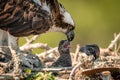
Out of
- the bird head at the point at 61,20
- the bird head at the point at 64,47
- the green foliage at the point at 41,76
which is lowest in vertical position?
the green foliage at the point at 41,76

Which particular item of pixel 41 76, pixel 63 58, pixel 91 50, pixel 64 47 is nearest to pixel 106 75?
pixel 41 76

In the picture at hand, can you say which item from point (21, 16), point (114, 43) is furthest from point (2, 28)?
point (114, 43)

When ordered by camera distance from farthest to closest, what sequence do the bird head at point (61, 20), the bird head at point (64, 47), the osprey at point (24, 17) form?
the bird head at point (64, 47)
the bird head at point (61, 20)
the osprey at point (24, 17)

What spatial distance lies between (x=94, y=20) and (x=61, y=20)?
8169 millimetres

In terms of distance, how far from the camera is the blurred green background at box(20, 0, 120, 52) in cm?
1758

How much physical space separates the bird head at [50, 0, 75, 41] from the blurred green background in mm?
5007

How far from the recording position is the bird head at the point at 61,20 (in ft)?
36.4

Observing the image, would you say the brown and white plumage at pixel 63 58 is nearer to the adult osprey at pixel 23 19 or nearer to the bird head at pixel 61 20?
the bird head at pixel 61 20

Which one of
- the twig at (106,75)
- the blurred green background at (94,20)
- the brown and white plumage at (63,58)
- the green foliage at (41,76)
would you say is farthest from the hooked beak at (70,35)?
the blurred green background at (94,20)

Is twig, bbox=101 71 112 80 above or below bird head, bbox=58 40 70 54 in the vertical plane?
below

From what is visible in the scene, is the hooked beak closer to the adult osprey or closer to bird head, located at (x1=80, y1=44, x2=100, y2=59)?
bird head, located at (x1=80, y1=44, x2=100, y2=59)

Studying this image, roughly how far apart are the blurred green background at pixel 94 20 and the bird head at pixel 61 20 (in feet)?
16.4

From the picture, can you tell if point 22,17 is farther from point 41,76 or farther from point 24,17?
point 41,76

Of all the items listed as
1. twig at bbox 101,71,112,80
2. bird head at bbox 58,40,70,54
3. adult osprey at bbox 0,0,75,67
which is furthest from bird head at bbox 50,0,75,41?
twig at bbox 101,71,112,80
